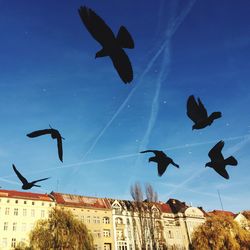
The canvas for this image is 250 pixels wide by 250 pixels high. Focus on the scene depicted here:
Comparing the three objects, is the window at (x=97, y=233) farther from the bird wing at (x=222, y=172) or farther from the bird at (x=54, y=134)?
the bird at (x=54, y=134)

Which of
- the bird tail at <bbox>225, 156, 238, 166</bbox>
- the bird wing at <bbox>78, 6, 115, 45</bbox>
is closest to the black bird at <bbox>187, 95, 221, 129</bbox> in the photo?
the bird tail at <bbox>225, 156, 238, 166</bbox>

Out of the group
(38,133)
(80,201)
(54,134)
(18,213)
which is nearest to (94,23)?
(38,133)

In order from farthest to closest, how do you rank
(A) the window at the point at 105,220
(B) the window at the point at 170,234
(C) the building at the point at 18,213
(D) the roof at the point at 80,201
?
(B) the window at the point at 170,234 < (A) the window at the point at 105,220 < (D) the roof at the point at 80,201 < (C) the building at the point at 18,213

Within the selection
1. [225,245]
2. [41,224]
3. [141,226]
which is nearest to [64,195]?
[141,226]

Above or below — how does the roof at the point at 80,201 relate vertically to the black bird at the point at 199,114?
above

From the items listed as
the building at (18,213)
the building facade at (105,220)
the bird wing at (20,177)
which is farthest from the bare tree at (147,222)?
the bird wing at (20,177)

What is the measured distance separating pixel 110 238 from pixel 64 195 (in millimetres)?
12076

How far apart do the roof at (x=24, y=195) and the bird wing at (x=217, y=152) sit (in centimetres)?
5326

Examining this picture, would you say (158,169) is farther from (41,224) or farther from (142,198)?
(142,198)

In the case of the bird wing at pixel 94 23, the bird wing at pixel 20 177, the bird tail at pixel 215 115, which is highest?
the bird wing at pixel 94 23

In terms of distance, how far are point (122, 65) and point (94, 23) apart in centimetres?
36

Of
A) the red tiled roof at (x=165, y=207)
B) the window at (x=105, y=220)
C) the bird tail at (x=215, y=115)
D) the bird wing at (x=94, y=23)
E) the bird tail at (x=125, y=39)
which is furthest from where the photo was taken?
the red tiled roof at (x=165, y=207)

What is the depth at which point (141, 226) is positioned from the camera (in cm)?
5484

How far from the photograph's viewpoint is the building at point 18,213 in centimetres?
4869
